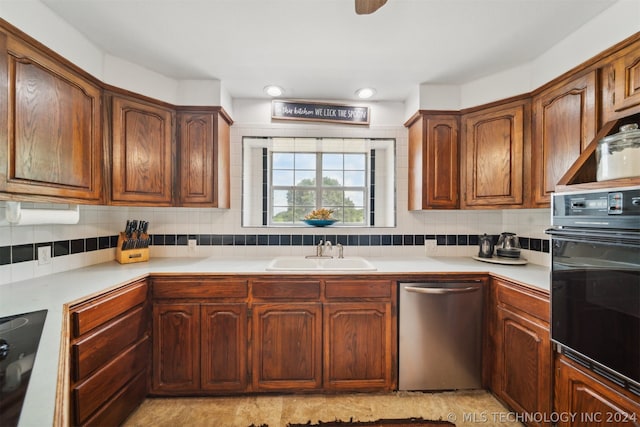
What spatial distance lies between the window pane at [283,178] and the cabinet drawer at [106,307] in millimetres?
1477

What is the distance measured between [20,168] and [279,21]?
1.53 meters

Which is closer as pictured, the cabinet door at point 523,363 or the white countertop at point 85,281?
the white countertop at point 85,281

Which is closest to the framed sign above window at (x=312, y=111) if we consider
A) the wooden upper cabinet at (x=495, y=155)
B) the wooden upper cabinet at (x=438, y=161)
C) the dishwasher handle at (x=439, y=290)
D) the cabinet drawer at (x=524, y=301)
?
the wooden upper cabinet at (x=438, y=161)

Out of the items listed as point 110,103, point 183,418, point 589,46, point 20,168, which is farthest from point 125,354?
point 589,46

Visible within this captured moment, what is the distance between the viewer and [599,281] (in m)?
1.20

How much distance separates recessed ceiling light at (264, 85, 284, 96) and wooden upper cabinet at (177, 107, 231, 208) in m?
0.44

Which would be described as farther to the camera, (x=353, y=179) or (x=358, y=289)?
(x=353, y=179)

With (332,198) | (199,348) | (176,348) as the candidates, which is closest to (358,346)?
(199,348)

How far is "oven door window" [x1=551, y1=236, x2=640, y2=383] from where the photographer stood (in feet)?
3.53

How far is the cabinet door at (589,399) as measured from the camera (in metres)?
1.10

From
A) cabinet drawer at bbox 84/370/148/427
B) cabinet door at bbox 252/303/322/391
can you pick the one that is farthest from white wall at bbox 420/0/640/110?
cabinet drawer at bbox 84/370/148/427

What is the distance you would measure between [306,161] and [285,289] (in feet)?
4.75

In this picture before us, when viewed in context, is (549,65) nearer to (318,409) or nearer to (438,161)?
(438,161)

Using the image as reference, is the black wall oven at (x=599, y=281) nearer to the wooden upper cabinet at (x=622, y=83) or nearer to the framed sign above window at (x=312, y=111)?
the wooden upper cabinet at (x=622, y=83)
